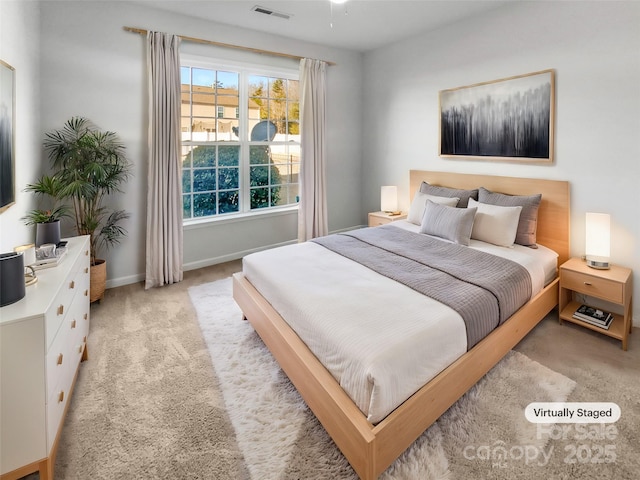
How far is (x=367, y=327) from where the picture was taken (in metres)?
1.75

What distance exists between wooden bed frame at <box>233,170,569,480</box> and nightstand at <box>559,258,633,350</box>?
130 millimetres

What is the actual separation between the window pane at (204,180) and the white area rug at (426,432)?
7.81ft

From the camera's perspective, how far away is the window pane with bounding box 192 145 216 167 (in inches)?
164

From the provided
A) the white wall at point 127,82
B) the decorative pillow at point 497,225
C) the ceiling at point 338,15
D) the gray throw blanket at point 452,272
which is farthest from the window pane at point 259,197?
the decorative pillow at point 497,225

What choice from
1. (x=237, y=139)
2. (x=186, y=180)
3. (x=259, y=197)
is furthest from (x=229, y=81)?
(x=259, y=197)

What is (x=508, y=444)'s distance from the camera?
66.9 inches

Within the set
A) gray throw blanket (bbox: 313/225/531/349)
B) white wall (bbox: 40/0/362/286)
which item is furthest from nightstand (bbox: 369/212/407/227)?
white wall (bbox: 40/0/362/286)

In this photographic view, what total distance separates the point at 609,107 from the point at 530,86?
0.70 meters

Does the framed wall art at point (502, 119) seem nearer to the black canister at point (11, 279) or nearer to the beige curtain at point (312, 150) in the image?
the beige curtain at point (312, 150)

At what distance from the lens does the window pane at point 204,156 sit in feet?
13.7

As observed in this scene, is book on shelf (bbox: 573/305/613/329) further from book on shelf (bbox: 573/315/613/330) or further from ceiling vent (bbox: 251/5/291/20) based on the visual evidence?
ceiling vent (bbox: 251/5/291/20)

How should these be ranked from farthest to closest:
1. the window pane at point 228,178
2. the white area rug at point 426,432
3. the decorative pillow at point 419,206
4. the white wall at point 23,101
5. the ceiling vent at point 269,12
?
1. the window pane at point 228,178
2. the decorative pillow at point 419,206
3. the ceiling vent at point 269,12
4. the white wall at point 23,101
5. the white area rug at point 426,432

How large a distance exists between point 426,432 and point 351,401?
0.51m

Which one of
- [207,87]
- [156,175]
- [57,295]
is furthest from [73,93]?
[57,295]
